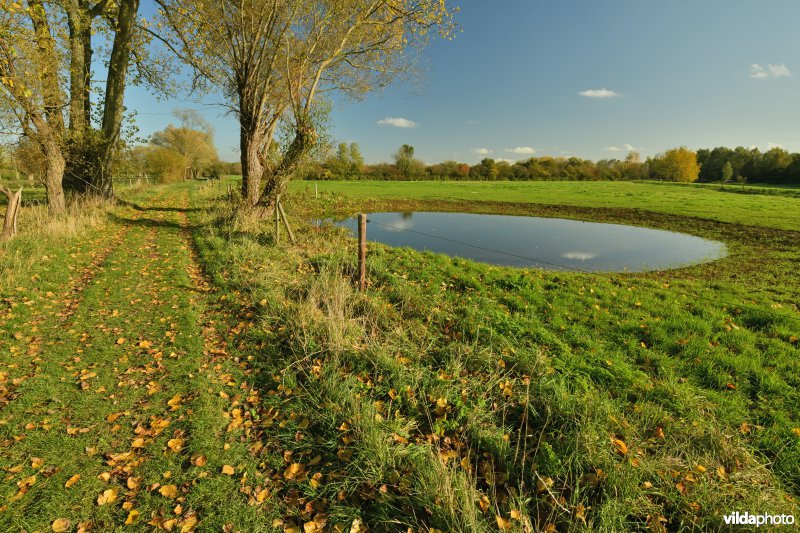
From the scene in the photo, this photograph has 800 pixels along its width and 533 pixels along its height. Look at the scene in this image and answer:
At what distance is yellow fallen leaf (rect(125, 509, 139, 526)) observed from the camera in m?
2.92

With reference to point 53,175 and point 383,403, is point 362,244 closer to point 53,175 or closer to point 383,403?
point 383,403

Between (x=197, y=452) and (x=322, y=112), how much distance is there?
11997mm

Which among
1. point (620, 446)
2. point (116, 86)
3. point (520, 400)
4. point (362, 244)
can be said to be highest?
point (116, 86)

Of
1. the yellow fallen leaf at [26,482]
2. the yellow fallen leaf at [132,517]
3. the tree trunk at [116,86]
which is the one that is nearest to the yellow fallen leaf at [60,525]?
the yellow fallen leaf at [132,517]

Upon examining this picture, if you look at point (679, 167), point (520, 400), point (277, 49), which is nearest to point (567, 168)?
point (679, 167)

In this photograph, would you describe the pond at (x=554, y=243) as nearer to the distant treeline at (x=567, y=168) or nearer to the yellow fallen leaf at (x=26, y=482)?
the yellow fallen leaf at (x=26, y=482)

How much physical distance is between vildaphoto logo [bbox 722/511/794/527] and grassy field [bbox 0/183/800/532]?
62mm

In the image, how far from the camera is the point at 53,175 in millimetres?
13914

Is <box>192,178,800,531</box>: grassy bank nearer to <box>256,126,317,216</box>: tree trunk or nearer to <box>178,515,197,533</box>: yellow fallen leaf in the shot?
<box>178,515,197,533</box>: yellow fallen leaf

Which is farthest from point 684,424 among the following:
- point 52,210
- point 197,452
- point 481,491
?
point 52,210

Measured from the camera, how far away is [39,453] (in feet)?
11.6

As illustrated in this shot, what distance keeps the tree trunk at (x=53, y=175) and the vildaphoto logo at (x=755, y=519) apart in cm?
1980

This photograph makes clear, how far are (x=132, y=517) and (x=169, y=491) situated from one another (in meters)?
0.29

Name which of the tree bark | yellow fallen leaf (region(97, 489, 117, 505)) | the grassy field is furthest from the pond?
the tree bark
